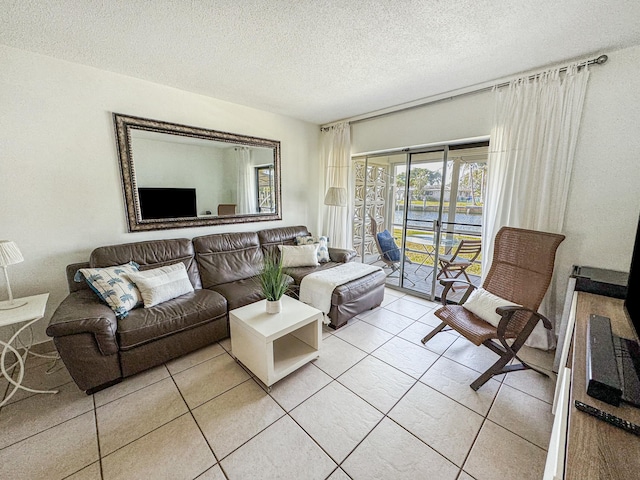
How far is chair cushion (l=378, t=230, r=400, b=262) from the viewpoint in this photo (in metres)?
3.69

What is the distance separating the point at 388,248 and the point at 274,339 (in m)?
2.42

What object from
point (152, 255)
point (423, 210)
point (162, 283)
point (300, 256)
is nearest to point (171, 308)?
point (162, 283)

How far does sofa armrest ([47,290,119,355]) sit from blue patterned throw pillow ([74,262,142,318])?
0.07 meters

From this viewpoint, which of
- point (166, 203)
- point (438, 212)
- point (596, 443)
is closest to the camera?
point (596, 443)

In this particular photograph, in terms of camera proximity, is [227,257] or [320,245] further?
[320,245]

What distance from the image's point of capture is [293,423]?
1560mm

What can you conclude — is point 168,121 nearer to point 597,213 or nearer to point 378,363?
point 378,363

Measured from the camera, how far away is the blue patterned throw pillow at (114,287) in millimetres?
1988

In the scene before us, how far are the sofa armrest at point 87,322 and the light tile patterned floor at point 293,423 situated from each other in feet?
1.36

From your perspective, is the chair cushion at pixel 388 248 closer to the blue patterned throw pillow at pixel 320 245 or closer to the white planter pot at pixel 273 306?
the blue patterned throw pillow at pixel 320 245

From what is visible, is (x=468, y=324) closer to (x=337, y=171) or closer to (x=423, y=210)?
(x=423, y=210)

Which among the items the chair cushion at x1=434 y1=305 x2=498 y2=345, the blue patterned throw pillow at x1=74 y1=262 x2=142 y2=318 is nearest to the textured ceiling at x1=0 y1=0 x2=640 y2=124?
the blue patterned throw pillow at x1=74 y1=262 x2=142 y2=318

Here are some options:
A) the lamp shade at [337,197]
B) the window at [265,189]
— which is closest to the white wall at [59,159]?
the window at [265,189]

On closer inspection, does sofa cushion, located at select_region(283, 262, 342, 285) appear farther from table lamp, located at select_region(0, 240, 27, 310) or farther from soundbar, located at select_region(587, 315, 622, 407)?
soundbar, located at select_region(587, 315, 622, 407)
